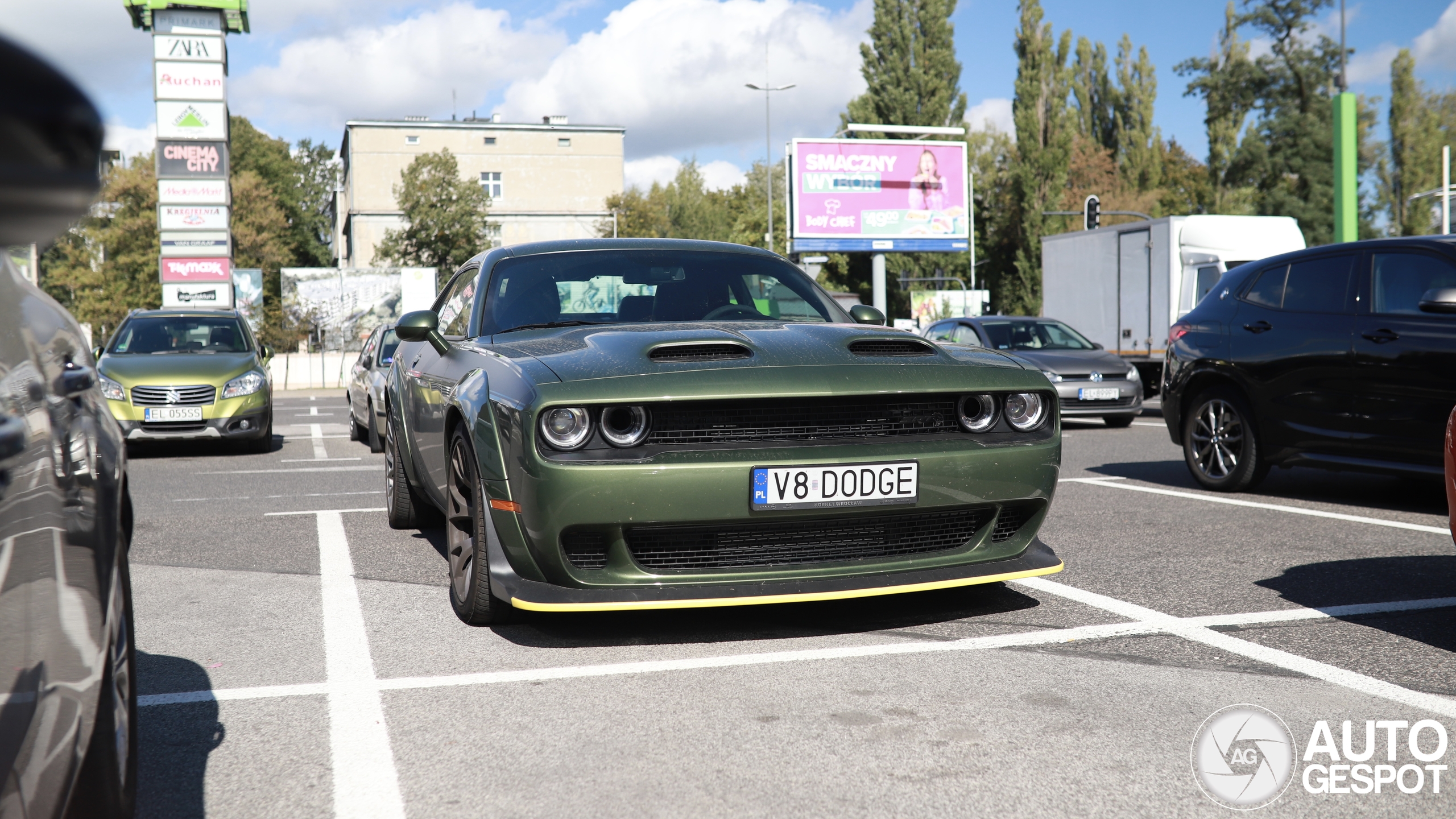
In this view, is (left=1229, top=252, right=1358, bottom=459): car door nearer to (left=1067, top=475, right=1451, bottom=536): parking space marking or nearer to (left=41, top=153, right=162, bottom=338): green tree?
(left=1067, top=475, right=1451, bottom=536): parking space marking

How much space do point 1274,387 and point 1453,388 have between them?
1.24 metres

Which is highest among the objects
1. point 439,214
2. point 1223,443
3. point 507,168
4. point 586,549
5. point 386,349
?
point 507,168

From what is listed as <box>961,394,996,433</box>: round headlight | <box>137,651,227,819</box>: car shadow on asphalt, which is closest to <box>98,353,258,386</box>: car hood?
<box>137,651,227,819</box>: car shadow on asphalt

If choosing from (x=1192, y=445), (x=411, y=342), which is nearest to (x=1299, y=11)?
(x=1192, y=445)

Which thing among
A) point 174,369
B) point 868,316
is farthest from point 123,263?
point 868,316

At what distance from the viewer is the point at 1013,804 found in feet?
8.95

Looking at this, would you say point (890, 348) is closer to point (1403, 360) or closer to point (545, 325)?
point (545, 325)

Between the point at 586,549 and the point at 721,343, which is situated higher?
the point at 721,343

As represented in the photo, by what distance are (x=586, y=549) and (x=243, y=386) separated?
9753mm

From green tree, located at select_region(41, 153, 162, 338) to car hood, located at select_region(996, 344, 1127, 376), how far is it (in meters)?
59.0

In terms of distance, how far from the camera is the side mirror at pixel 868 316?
563cm

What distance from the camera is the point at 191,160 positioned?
38156mm

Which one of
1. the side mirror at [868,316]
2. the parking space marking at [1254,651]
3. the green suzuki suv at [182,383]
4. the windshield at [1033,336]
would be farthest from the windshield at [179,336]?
the parking space marking at [1254,651]

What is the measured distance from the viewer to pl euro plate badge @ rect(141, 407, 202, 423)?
1219 cm
